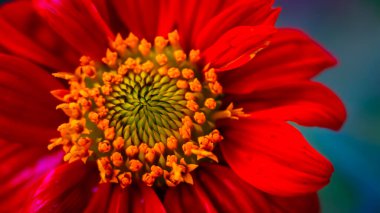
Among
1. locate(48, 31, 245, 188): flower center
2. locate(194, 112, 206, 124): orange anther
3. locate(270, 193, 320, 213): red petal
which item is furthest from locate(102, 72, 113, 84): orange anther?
locate(270, 193, 320, 213): red petal

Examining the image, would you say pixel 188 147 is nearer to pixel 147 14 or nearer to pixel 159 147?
pixel 159 147

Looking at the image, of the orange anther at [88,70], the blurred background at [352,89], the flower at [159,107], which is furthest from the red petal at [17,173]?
the blurred background at [352,89]

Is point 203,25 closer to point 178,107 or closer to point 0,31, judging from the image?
point 178,107

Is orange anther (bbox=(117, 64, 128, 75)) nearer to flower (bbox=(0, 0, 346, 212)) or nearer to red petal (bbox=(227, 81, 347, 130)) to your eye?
flower (bbox=(0, 0, 346, 212))

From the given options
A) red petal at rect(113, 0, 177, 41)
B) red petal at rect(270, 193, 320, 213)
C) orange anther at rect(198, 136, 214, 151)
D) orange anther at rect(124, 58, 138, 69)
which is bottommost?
red petal at rect(270, 193, 320, 213)

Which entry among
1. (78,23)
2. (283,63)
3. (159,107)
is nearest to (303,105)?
(283,63)
